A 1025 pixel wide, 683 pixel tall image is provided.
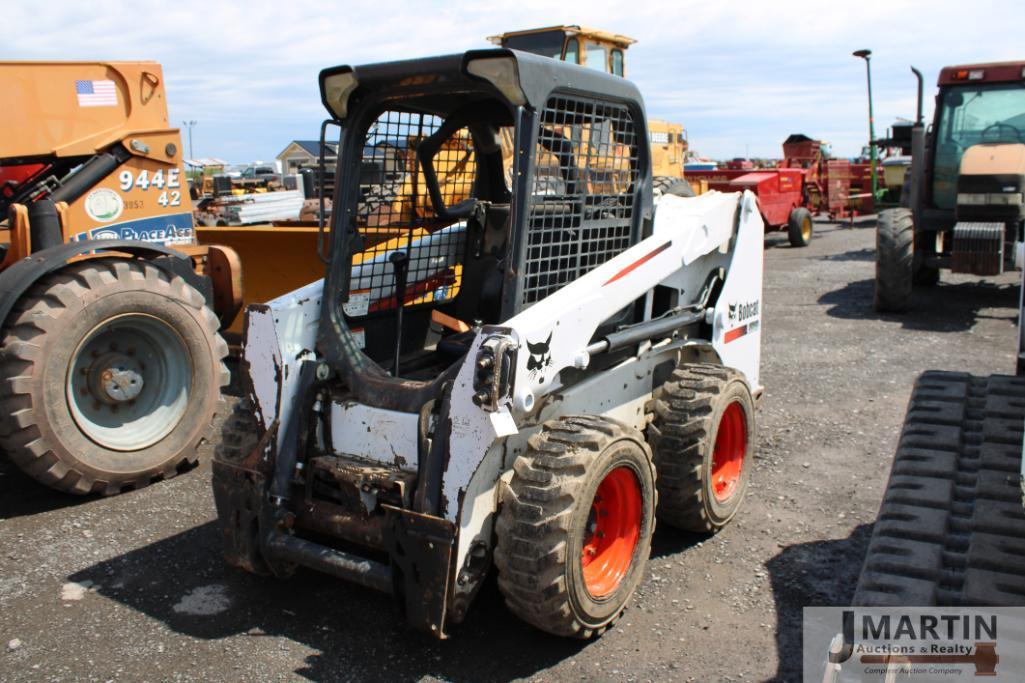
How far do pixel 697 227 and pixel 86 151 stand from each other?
456 centimetres

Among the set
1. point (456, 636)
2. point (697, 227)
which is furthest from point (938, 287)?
point (456, 636)

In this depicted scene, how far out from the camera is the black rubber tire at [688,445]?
4.18 m

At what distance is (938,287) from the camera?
38.0 ft

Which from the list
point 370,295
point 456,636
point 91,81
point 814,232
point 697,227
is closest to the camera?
point 456,636

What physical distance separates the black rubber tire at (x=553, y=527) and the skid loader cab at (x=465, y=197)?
2.06ft

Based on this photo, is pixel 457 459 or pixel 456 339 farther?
pixel 456 339

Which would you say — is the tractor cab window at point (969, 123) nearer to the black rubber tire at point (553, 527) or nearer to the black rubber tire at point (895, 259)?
the black rubber tire at point (895, 259)

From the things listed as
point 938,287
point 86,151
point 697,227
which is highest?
point 86,151

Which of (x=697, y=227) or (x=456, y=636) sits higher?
(x=697, y=227)

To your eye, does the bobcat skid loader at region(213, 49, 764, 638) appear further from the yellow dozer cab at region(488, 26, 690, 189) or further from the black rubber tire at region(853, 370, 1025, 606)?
the yellow dozer cab at region(488, 26, 690, 189)

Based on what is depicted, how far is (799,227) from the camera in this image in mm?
17141

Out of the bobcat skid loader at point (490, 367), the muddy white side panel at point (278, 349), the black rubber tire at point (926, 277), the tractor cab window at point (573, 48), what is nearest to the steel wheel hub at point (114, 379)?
the bobcat skid loader at point (490, 367)

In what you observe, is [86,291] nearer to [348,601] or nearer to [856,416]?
[348,601]

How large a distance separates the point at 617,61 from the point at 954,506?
10.9m
